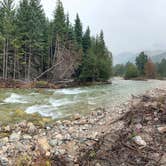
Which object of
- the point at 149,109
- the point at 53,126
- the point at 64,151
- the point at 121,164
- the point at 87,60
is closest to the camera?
the point at 121,164

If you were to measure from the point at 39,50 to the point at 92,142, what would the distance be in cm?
3128

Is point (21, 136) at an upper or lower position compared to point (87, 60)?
lower

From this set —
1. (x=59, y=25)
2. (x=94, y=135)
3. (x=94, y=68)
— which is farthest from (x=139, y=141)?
(x=59, y=25)

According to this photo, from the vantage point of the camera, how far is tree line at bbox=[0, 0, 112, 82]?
106ft

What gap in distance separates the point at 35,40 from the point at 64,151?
29626 millimetres

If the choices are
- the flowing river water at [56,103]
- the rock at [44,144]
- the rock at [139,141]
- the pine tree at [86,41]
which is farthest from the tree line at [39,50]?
the rock at [139,141]

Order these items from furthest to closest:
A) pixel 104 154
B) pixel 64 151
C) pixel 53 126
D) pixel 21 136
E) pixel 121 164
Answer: pixel 53 126 < pixel 21 136 < pixel 64 151 < pixel 104 154 < pixel 121 164

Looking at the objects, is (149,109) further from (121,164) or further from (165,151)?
(121,164)

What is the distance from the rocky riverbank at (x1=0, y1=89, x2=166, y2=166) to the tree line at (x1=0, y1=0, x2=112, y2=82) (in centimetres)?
2528

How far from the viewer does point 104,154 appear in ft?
19.2

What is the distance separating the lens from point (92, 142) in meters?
6.71

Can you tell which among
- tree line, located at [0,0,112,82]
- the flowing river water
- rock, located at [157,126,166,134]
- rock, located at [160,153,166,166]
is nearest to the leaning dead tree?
tree line, located at [0,0,112,82]

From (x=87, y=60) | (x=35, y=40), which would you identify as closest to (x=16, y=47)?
(x=35, y=40)

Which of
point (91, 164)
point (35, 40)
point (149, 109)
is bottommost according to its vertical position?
point (91, 164)
